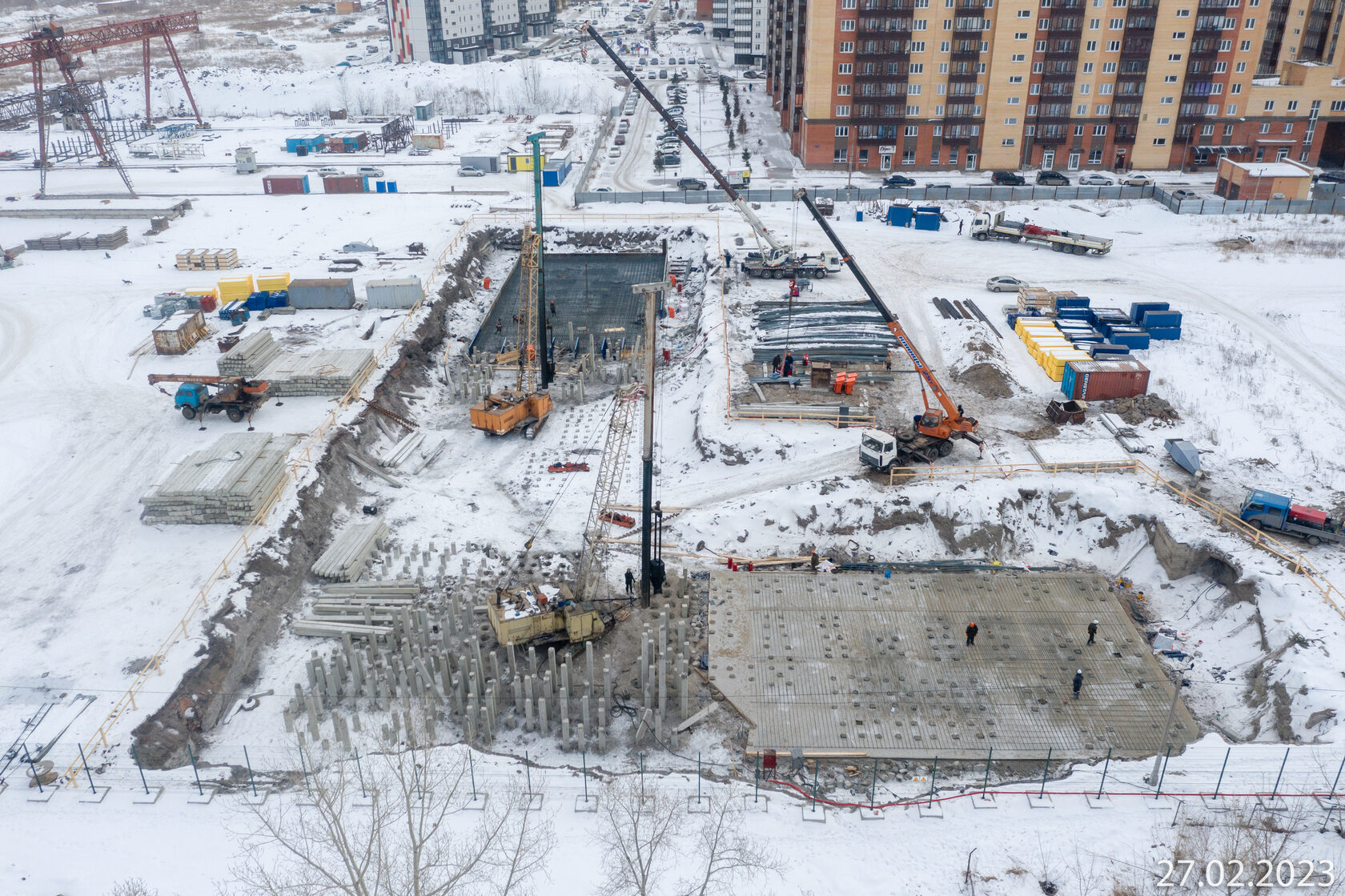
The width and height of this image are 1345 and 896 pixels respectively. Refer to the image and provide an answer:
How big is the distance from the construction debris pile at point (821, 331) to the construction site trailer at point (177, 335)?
29481mm

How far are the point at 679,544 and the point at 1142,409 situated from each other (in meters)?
21.9

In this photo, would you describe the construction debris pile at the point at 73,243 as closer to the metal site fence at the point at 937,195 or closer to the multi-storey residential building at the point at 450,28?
the metal site fence at the point at 937,195

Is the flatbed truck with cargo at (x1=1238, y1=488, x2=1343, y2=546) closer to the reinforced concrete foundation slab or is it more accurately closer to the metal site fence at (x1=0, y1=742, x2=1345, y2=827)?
the reinforced concrete foundation slab

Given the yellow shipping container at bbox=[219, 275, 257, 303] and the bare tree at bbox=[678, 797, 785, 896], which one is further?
the yellow shipping container at bbox=[219, 275, 257, 303]

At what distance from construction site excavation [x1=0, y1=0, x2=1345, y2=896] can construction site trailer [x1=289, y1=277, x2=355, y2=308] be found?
0.68 ft

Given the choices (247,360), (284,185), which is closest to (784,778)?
A: (247,360)

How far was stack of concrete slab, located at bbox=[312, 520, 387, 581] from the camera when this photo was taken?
3278 centimetres

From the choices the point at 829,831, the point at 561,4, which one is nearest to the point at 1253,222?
the point at 829,831

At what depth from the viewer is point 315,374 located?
43312 mm

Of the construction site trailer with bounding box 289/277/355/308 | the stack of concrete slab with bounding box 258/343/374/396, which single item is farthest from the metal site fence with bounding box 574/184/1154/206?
the stack of concrete slab with bounding box 258/343/374/396

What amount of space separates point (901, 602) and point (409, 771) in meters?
17.0

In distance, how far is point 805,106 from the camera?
3297 inches

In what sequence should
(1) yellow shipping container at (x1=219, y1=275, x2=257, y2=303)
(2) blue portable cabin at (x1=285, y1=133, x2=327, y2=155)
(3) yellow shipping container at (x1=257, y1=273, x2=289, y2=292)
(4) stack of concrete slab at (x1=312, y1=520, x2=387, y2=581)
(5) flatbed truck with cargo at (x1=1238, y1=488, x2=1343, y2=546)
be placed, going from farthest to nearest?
(2) blue portable cabin at (x1=285, y1=133, x2=327, y2=155) < (3) yellow shipping container at (x1=257, y1=273, x2=289, y2=292) < (1) yellow shipping container at (x1=219, y1=275, x2=257, y2=303) < (4) stack of concrete slab at (x1=312, y1=520, x2=387, y2=581) < (5) flatbed truck with cargo at (x1=1238, y1=488, x2=1343, y2=546)

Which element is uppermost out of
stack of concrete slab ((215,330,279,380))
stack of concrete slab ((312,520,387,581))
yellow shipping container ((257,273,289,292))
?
yellow shipping container ((257,273,289,292))
